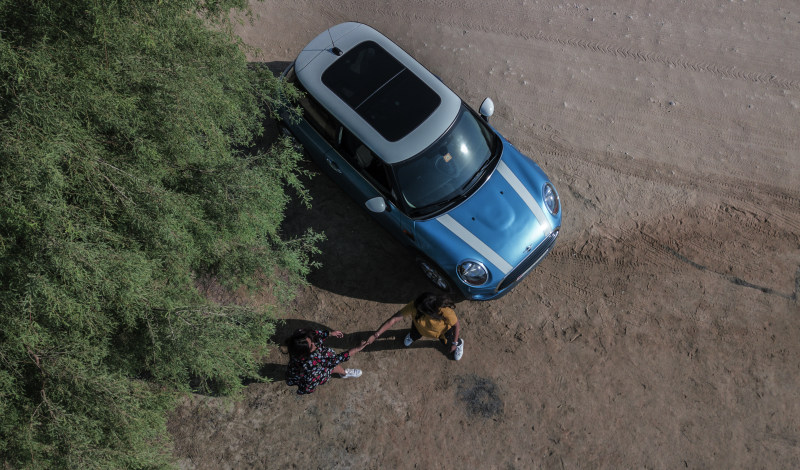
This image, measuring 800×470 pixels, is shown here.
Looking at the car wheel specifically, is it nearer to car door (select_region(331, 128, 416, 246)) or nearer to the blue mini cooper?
the blue mini cooper

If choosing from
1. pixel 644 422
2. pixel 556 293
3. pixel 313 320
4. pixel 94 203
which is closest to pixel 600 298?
pixel 556 293

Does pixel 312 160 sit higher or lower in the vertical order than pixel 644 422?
higher

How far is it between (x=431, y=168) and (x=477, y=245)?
3.55 feet

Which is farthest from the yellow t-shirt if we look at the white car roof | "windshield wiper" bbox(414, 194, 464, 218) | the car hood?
the white car roof

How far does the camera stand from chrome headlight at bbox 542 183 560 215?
21.4 feet

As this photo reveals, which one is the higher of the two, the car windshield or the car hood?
the car windshield

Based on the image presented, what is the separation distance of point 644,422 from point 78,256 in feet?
21.3

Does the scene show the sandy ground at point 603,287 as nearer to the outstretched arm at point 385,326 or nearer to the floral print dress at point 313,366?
the outstretched arm at point 385,326

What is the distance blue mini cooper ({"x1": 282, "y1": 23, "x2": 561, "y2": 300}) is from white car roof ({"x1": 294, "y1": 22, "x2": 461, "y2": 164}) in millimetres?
13

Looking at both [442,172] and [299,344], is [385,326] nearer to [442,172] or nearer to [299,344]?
[299,344]

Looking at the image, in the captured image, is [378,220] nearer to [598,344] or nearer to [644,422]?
[598,344]

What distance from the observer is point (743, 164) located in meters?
7.55

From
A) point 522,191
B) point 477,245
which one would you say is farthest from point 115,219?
point 522,191

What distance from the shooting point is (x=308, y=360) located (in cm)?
582
